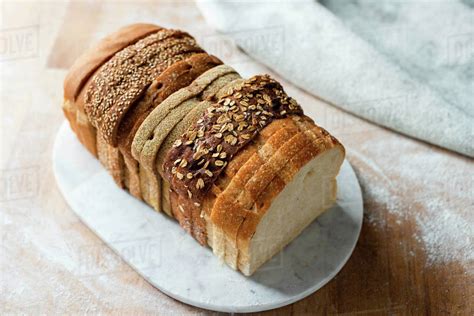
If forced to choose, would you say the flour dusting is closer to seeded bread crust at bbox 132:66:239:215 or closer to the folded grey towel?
the folded grey towel

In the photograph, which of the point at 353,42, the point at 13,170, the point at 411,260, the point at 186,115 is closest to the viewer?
the point at 186,115

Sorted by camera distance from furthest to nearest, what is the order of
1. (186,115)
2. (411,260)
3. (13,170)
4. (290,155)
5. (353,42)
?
(353,42)
(13,170)
(411,260)
(186,115)
(290,155)

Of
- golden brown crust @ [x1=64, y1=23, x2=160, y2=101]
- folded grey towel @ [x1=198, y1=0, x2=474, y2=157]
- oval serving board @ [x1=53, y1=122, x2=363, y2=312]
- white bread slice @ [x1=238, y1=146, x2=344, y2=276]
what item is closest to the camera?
white bread slice @ [x1=238, y1=146, x2=344, y2=276]

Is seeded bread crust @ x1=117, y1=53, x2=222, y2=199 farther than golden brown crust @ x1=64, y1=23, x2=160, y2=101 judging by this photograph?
No

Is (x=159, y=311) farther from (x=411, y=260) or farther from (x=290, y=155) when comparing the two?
(x=411, y=260)

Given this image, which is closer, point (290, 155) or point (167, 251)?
point (290, 155)

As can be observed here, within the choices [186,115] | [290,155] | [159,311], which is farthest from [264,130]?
[159,311]

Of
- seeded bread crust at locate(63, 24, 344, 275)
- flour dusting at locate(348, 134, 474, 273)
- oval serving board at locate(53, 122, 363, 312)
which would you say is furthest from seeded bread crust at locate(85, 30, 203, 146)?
flour dusting at locate(348, 134, 474, 273)

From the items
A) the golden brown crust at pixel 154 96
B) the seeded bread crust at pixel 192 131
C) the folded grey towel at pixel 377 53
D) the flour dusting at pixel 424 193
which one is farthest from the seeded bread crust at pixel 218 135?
the folded grey towel at pixel 377 53
